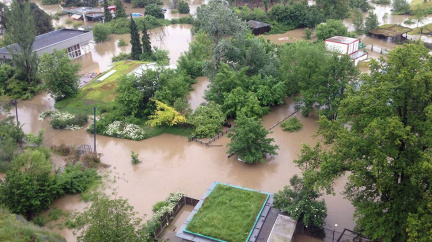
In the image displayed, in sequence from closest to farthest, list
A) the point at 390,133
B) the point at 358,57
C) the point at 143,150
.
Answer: the point at 390,133, the point at 143,150, the point at 358,57

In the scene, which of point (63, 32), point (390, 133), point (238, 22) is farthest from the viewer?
point (63, 32)

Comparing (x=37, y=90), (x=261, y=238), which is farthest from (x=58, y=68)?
(x=261, y=238)

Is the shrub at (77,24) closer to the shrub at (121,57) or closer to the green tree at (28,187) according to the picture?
the shrub at (121,57)

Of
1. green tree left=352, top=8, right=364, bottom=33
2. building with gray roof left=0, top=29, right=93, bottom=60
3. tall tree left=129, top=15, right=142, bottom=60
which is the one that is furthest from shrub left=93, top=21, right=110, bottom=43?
green tree left=352, top=8, right=364, bottom=33

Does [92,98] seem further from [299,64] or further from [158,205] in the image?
[299,64]

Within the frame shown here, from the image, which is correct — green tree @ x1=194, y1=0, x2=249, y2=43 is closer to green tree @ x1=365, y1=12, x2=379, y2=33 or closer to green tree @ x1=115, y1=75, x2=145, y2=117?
green tree @ x1=115, y1=75, x2=145, y2=117

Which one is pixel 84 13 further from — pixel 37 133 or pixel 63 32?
pixel 37 133

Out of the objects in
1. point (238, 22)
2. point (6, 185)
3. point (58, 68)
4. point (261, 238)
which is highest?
point (238, 22)
